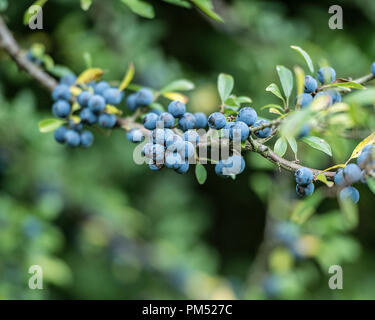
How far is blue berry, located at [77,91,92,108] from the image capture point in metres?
1.46

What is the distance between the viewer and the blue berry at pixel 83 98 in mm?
1457

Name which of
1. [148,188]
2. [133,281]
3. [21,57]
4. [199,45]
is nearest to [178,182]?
[148,188]

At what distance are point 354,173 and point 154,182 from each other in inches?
106

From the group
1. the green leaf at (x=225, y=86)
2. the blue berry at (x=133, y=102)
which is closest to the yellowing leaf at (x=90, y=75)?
the blue berry at (x=133, y=102)

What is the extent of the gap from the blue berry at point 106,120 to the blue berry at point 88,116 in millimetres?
21

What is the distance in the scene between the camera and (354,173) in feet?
3.43

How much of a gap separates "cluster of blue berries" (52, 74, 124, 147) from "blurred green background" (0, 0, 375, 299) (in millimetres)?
979

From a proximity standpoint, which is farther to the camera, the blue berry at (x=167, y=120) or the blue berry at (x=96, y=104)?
the blue berry at (x=96, y=104)

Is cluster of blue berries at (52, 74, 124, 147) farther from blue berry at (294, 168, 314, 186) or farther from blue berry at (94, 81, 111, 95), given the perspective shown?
blue berry at (294, 168, 314, 186)

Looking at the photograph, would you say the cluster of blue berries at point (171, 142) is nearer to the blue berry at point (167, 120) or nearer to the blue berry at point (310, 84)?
the blue berry at point (167, 120)

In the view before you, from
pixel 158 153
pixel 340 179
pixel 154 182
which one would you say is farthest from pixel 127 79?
pixel 154 182

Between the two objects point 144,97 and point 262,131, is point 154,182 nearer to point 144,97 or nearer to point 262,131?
point 144,97

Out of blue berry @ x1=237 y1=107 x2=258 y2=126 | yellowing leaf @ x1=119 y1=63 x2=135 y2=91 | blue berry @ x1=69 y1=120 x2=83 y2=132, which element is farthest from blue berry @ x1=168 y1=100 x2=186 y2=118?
blue berry @ x1=69 y1=120 x2=83 y2=132
